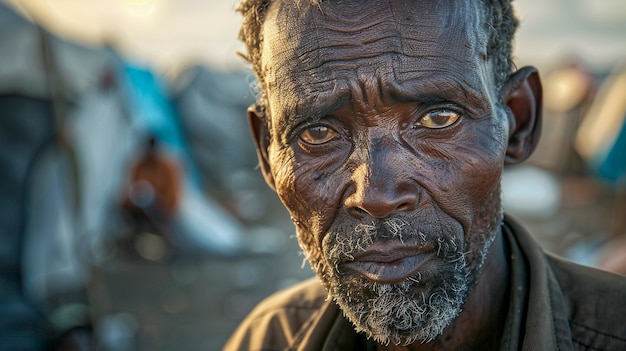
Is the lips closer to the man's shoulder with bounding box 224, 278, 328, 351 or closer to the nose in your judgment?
the nose

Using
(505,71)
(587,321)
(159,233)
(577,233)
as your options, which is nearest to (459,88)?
(505,71)

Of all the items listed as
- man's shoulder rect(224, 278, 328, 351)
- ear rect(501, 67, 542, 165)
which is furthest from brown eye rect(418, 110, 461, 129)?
man's shoulder rect(224, 278, 328, 351)

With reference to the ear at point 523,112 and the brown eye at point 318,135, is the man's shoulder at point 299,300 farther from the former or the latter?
the ear at point 523,112

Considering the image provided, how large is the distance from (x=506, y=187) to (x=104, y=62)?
24.8 ft

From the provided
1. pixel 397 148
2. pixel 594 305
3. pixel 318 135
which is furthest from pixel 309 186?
pixel 594 305

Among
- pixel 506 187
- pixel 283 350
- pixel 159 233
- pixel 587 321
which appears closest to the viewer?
pixel 587 321

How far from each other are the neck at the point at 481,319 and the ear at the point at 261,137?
2.42 ft

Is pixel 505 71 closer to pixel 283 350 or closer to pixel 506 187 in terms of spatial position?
pixel 283 350

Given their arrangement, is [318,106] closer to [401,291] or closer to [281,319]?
[401,291]

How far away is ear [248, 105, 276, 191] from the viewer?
2053 millimetres

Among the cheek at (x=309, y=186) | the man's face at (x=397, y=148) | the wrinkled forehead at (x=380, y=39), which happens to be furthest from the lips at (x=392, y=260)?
the wrinkled forehead at (x=380, y=39)

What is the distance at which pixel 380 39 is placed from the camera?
1.57 m

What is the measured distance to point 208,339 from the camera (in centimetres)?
608

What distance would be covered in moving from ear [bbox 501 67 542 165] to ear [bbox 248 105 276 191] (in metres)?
0.80
